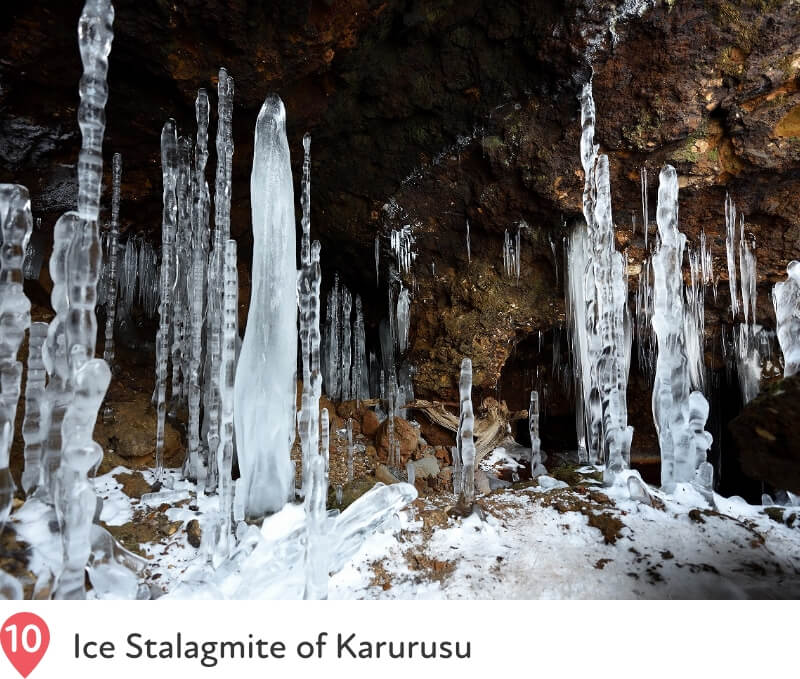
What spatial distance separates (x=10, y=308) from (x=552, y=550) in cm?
322

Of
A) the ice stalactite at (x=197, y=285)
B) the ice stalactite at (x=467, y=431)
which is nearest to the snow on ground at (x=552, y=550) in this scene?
the ice stalactite at (x=467, y=431)

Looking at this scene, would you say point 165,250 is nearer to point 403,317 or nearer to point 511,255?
point 403,317

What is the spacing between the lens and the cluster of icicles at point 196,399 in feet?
7.20

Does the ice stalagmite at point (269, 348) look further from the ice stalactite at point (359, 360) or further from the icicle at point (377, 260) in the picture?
the ice stalactite at point (359, 360)

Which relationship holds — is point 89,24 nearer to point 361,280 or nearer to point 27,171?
point 27,171

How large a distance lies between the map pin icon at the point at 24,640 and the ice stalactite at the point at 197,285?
9.53 ft

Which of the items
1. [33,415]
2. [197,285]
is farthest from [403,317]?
[33,415]

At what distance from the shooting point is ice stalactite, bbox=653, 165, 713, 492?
4.07 metres

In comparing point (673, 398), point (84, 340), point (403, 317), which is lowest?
point (673, 398)

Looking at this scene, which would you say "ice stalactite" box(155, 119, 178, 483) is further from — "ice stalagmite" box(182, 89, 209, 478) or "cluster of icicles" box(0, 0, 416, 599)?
"ice stalagmite" box(182, 89, 209, 478)

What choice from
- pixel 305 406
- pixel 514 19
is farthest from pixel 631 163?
pixel 305 406

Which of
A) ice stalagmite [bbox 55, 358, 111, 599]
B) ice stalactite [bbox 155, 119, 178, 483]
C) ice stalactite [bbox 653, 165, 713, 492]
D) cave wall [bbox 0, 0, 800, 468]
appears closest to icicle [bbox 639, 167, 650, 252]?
cave wall [bbox 0, 0, 800, 468]

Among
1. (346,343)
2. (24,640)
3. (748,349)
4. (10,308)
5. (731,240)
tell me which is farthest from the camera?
(346,343)

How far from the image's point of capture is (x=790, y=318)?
3.68 meters
